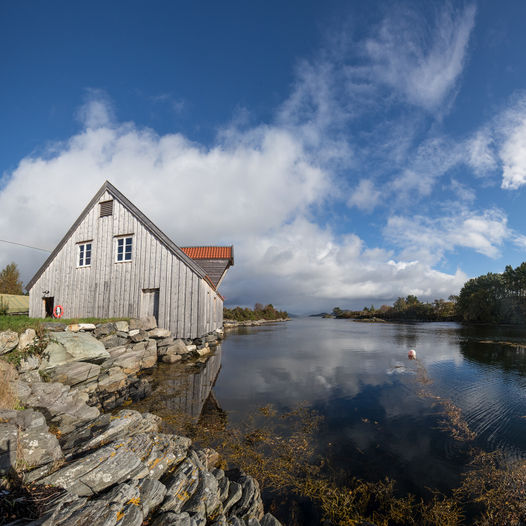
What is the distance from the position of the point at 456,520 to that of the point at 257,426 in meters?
4.47

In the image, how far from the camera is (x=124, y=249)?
17.3 metres

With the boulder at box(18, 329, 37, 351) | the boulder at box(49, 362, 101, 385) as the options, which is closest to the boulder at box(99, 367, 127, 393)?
the boulder at box(49, 362, 101, 385)

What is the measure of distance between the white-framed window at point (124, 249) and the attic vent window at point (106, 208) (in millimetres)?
2030

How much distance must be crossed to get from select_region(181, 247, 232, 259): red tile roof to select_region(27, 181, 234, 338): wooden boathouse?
473 centimetres

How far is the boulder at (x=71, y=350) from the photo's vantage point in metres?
8.48

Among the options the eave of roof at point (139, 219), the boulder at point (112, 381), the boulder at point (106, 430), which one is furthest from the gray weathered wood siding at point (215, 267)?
the boulder at point (106, 430)

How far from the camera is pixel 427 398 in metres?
9.49

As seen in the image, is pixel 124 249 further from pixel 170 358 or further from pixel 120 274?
pixel 170 358

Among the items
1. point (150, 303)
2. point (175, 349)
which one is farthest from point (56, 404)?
point (150, 303)

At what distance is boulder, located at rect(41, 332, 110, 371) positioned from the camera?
848cm

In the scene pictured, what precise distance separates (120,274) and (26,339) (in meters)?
9.43

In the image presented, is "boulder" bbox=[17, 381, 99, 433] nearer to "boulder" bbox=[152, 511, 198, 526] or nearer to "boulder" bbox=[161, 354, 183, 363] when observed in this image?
"boulder" bbox=[152, 511, 198, 526]

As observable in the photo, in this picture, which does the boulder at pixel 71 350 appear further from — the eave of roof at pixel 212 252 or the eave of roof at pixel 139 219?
the eave of roof at pixel 212 252

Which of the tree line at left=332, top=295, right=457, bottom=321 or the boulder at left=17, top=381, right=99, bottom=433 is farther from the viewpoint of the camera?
the tree line at left=332, top=295, right=457, bottom=321
